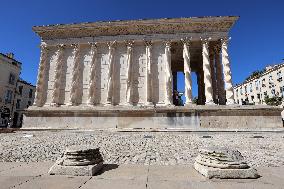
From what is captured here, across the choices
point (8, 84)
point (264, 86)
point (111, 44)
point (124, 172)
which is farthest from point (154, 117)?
point (264, 86)

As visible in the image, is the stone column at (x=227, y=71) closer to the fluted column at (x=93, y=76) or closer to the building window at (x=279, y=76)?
the fluted column at (x=93, y=76)

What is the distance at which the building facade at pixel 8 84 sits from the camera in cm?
4109

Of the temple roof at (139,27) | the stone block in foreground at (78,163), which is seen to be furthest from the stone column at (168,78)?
the stone block in foreground at (78,163)

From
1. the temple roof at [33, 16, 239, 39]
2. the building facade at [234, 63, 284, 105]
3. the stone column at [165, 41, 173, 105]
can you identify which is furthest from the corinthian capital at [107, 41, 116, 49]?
the building facade at [234, 63, 284, 105]

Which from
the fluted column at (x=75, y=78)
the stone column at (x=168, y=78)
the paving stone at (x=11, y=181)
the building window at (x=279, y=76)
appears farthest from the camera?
the building window at (x=279, y=76)

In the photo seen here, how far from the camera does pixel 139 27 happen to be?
2489cm

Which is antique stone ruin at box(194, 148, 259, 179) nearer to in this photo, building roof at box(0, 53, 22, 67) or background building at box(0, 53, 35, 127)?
background building at box(0, 53, 35, 127)

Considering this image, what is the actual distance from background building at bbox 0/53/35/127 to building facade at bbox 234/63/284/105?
161 ft

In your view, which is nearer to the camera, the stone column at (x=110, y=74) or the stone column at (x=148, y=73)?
the stone column at (x=148, y=73)

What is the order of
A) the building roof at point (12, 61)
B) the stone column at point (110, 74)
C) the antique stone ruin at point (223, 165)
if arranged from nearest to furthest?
the antique stone ruin at point (223, 165), the stone column at point (110, 74), the building roof at point (12, 61)

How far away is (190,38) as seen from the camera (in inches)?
962

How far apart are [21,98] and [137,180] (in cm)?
5034

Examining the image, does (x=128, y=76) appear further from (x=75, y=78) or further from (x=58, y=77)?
(x=58, y=77)

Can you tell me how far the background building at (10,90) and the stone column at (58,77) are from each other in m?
21.0
